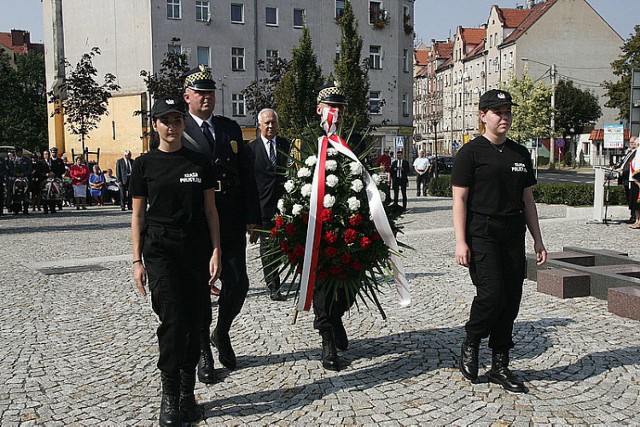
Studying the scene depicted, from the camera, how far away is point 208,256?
451 cm

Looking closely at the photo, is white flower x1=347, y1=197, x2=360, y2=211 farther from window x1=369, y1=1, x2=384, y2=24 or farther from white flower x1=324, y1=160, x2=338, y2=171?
window x1=369, y1=1, x2=384, y2=24

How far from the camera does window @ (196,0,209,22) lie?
45.7 m

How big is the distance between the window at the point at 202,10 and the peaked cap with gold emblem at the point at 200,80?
4277cm

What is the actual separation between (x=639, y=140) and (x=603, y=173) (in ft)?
4.37

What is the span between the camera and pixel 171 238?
14.0 ft

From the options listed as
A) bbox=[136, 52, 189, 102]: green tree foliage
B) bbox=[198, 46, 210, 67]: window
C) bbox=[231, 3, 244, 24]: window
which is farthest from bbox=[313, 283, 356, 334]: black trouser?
bbox=[231, 3, 244, 24]: window

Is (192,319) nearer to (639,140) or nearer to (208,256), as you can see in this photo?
(208,256)

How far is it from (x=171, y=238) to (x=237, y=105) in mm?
43809

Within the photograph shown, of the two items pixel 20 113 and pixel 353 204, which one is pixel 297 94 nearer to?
pixel 353 204

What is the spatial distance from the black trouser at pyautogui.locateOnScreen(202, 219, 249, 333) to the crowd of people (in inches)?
652

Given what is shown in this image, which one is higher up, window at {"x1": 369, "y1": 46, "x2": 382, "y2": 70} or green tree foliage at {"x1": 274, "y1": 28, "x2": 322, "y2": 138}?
window at {"x1": 369, "y1": 46, "x2": 382, "y2": 70}

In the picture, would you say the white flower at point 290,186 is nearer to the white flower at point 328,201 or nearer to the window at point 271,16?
the white flower at point 328,201

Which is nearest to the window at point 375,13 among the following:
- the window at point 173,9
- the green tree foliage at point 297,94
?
the window at point 173,9

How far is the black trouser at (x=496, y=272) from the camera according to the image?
4.75m
